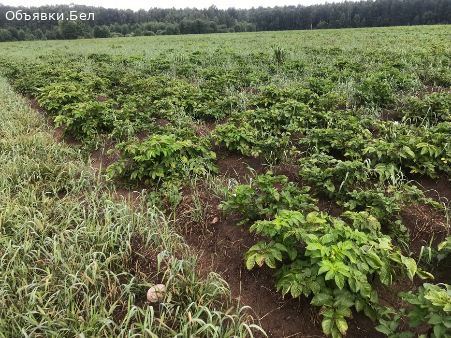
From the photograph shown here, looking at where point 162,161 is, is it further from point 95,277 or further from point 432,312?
point 432,312

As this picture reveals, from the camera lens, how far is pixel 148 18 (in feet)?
304

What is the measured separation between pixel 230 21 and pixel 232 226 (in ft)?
286

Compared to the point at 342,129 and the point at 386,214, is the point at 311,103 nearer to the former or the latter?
the point at 342,129

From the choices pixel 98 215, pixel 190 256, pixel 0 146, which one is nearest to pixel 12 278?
pixel 98 215

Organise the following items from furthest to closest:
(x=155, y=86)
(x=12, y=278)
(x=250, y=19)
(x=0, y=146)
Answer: (x=250, y=19), (x=155, y=86), (x=0, y=146), (x=12, y=278)

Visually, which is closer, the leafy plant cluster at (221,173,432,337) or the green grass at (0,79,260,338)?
the leafy plant cluster at (221,173,432,337)

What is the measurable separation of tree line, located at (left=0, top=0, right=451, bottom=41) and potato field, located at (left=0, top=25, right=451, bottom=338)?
198 feet

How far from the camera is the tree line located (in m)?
59.6

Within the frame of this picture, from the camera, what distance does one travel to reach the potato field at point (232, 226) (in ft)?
6.44

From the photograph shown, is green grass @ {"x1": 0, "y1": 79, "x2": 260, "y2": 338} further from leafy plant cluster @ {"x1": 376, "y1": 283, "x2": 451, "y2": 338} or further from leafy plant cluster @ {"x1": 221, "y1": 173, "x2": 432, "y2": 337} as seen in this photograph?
leafy plant cluster @ {"x1": 376, "y1": 283, "x2": 451, "y2": 338}

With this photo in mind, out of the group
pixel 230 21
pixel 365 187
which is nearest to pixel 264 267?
pixel 365 187

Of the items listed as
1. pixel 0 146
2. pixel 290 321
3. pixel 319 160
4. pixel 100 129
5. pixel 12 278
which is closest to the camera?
pixel 290 321

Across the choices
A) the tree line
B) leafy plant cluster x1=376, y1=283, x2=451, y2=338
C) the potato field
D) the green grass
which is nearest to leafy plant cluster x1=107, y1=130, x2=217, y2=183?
the potato field

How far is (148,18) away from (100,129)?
336 ft
